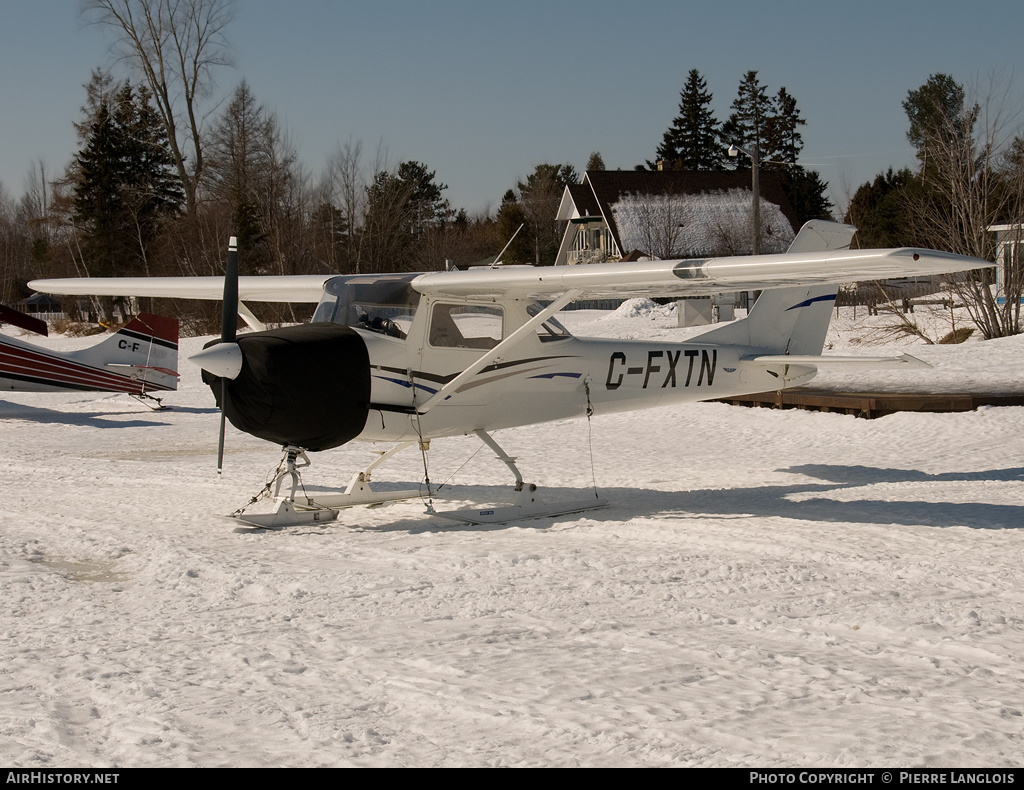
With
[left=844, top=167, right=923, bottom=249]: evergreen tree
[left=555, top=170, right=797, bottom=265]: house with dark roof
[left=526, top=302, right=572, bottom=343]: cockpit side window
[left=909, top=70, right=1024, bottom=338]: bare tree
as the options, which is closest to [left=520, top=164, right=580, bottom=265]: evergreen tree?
[left=555, top=170, right=797, bottom=265]: house with dark roof

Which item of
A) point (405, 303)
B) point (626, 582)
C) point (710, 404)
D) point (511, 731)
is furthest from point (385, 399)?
point (710, 404)

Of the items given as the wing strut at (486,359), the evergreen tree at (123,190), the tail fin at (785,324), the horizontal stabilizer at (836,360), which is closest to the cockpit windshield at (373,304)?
the wing strut at (486,359)

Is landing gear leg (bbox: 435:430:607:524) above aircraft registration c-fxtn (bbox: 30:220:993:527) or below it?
below

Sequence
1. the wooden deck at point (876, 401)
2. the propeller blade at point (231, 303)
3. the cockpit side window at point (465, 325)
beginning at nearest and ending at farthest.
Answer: the propeller blade at point (231, 303)
the cockpit side window at point (465, 325)
the wooden deck at point (876, 401)

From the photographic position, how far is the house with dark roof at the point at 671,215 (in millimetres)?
43156

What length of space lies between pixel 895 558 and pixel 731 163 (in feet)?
225

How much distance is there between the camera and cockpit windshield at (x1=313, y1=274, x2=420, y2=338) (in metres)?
7.64

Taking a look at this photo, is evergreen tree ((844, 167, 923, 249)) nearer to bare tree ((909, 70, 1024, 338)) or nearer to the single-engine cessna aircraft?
bare tree ((909, 70, 1024, 338))

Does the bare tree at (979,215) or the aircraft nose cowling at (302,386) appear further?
the bare tree at (979,215)

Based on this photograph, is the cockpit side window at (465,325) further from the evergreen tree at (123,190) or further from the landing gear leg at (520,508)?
the evergreen tree at (123,190)

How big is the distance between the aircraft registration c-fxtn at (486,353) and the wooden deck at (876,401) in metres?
1.64

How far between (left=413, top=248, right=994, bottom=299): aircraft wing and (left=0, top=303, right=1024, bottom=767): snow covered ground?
6.50ft

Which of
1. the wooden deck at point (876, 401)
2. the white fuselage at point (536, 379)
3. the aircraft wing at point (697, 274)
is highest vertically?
the aircraft wing at point (697, 274)

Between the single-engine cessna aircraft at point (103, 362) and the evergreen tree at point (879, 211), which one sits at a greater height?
the evergreen tree at point (879, 211)
